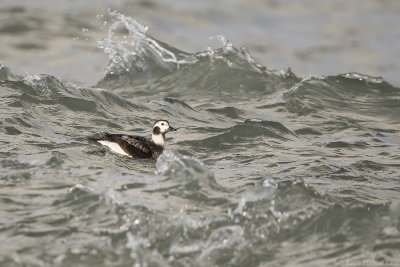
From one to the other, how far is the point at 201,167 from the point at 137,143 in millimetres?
2055

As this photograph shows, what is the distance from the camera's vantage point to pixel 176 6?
19656 millimetres

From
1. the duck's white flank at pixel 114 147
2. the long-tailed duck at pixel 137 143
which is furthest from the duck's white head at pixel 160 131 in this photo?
the duck's white flank at pixel 114 147

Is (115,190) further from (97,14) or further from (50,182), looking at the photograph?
(97,14)

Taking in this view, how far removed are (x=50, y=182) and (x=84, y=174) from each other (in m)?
0.56

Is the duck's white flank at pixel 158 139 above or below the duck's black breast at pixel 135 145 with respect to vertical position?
above

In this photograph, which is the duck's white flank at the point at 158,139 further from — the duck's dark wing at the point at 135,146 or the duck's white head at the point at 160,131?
the duck's dark wing at the point at 135,146

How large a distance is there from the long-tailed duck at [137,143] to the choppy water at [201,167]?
0.39 feet

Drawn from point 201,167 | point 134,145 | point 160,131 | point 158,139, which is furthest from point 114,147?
point 201,167

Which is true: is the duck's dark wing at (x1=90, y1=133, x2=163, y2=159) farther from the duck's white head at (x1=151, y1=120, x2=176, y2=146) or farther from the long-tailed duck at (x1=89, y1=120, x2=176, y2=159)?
the duck's white head at (x1=151, y1=120, x2=176, y2=146)

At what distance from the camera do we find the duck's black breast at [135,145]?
1093 cm

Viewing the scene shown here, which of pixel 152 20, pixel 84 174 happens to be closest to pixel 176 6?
pixel 152 20

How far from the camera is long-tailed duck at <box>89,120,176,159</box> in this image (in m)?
10.9

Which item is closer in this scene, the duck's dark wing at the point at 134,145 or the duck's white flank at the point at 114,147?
the duck's white flank at the point at 114,147

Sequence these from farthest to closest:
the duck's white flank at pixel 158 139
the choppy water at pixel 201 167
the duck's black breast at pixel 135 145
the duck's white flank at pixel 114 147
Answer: the duck's white flank at pixel 158 139, the duck's black breast at pixel 135 145, the duck's white flank at pixel 114 147, the choppy water at pixel 201 167
